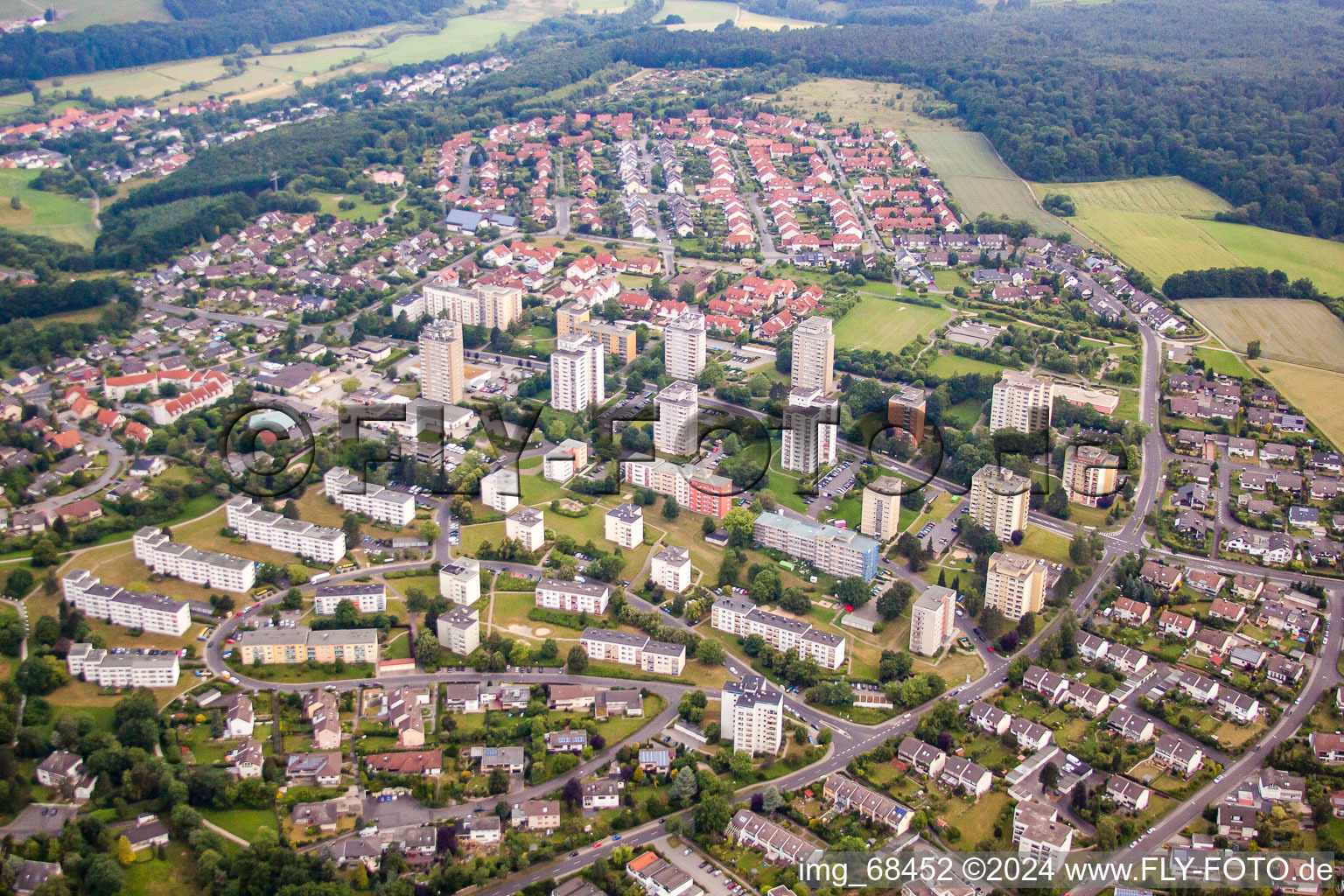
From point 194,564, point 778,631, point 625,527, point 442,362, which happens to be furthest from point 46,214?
point 778,631

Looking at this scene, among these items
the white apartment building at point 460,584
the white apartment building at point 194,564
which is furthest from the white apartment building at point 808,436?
the white apartment building at point 194,564

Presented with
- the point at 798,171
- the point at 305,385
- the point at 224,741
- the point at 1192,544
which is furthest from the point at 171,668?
the point at 798,171

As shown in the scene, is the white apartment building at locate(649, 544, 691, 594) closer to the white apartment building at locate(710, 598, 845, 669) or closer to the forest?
the white apartment building at locate(710, 598, 845, 669)

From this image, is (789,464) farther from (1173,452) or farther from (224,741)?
(224,741)

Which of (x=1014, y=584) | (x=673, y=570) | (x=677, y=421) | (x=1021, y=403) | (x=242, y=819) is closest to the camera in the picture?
(x=242, y=819)

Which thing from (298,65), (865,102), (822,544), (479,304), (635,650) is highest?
(298,65)

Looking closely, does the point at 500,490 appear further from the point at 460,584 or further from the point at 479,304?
the point at 479,304
